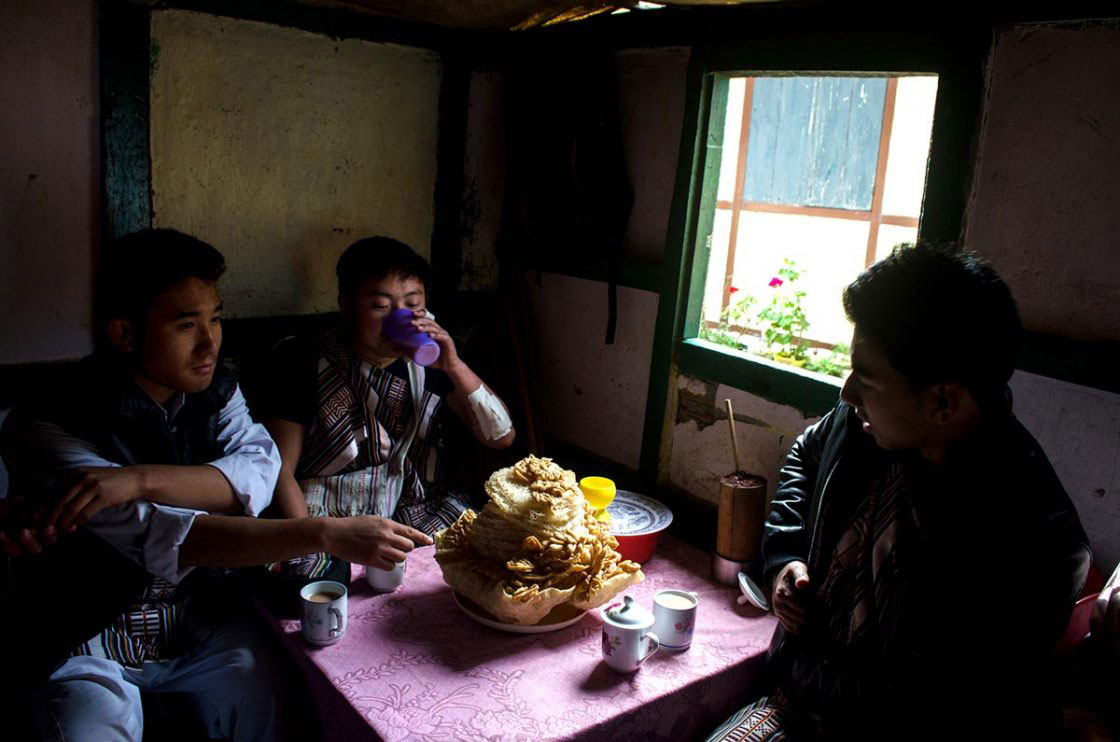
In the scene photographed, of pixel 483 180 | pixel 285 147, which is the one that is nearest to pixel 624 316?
pixel 483 180

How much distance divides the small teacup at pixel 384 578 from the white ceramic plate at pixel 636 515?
0.73 meters

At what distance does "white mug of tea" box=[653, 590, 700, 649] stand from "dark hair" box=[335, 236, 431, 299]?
1.47 metres

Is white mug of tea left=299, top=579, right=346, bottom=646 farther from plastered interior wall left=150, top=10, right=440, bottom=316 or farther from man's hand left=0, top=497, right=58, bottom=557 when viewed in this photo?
plastered interior wall left=150, top=10, right=440, bottom=316

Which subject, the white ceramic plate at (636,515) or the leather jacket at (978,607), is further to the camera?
the white ceramic plate at (636,515)

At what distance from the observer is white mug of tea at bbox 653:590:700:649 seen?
7.81 ft

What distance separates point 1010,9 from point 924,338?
43.7 inches

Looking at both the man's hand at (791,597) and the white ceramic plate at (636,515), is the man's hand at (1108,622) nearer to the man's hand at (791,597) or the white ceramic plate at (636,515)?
the man's hand at (791,597)

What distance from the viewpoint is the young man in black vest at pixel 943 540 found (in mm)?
1801

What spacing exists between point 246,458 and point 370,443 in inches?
26.9

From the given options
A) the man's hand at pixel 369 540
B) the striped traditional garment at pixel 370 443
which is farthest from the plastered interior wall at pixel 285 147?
the man's hand at pixel 369 540

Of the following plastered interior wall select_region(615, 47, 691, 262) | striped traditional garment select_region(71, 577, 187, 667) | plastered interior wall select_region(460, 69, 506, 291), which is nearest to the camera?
striped traditional garment select_region(71, 577, 187, 667)

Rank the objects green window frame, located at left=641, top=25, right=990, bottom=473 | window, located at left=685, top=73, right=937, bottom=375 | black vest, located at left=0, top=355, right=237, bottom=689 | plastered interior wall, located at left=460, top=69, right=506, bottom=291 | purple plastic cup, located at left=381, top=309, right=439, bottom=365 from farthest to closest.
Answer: window, located at left=685, top=73, right=937, bottom=375 → plastered interior wall, located at left=460, top=69, right=506, bottom=291 → purple plastic cup, located at left=381, top=309, right=439, bottom=365 → green window frame, located at left=641, top=25, right=990, bottom=473 → black vest, located at left=0, top=355, right=237, bottom=689

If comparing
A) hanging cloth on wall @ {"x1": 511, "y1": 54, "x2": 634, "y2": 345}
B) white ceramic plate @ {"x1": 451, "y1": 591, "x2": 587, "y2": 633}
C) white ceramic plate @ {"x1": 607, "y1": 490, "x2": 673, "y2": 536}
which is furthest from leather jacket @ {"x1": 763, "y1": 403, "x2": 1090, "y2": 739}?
hanging cloth on wall @ {"x1": 511, "y1": 54, "x2": 634, "y2": 345}

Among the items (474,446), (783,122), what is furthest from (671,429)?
(783,122)
